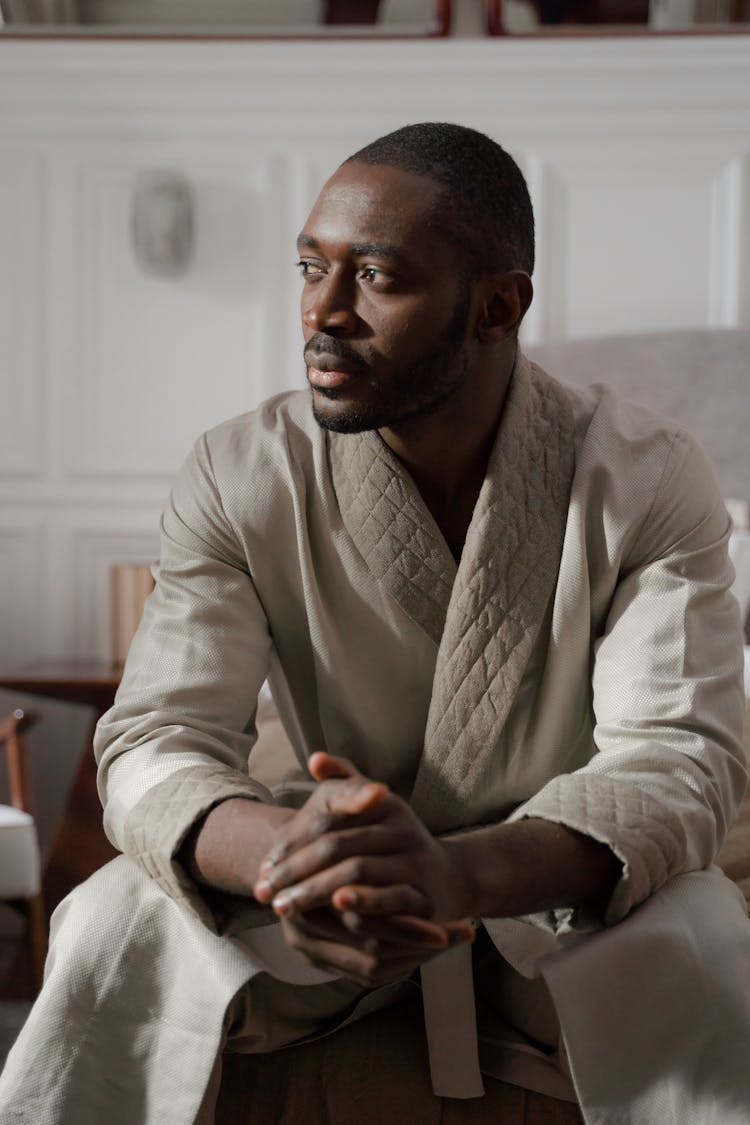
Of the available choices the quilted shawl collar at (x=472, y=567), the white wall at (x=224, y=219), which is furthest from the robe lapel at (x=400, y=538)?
the white wall at (x=224, y=219)

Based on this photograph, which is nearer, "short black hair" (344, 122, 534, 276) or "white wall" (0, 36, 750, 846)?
"short black hair" (344, 122, 534, 276)

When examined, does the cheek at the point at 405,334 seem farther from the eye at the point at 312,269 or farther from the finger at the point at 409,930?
the finger at the point at 409,930

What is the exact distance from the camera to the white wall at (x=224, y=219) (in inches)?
134

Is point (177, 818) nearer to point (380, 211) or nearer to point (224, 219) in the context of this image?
point (380, 211)

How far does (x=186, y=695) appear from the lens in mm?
1286

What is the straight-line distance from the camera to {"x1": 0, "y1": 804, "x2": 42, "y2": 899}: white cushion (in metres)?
2.47

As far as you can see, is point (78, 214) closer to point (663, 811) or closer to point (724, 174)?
point (724, 174)

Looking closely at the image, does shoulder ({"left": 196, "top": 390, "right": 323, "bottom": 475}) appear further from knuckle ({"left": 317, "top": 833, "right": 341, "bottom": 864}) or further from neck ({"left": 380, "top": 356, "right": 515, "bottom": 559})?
knuckle ({"left": 317, "top": 833, "right": 341, "bottom": 864})

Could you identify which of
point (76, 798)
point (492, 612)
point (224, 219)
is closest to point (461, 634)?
point (492, 612)

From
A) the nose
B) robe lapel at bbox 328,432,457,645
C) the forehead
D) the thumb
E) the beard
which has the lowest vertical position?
the thumb

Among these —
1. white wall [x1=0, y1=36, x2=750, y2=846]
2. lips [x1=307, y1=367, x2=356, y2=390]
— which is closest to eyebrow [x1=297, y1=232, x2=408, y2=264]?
lips [x1=307, y1=367, x2=356, y2=390]

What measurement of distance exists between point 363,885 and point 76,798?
76.9 inches

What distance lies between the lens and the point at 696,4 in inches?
132

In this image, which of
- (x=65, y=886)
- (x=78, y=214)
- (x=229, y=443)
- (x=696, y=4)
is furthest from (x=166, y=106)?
(x=229, y=443)
